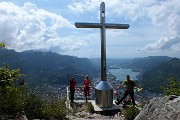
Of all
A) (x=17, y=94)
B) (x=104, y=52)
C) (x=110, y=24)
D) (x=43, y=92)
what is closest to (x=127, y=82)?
(x=104, y=52)

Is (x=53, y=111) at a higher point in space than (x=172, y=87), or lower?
lower

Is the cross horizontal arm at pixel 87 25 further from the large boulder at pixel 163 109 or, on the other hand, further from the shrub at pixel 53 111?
the large boulder at pixel 163 109

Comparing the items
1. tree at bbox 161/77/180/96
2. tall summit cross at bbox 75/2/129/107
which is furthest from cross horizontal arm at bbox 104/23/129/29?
tree at bbox 161/77/180/96

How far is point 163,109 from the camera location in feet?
25.1

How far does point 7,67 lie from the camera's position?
861cm

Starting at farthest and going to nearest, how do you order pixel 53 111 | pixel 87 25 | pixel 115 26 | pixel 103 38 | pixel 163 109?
pixel 115 26 < pixel 103 38 < pixel 87 25 < pixel 53 111 < pixel 163 109

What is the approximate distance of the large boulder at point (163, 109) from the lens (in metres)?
7.21

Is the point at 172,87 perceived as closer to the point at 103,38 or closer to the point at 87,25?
the point at 103,38

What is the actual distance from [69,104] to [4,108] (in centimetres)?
1017

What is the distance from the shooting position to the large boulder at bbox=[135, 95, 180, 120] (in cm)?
721

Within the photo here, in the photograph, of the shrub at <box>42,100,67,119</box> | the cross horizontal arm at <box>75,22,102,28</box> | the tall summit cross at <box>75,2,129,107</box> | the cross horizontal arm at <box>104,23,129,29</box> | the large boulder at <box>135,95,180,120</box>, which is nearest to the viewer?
the large boulder at <box>135,95,180,120</box>

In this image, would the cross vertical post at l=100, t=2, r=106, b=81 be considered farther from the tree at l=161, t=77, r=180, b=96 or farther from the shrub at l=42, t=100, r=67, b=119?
the shrub at l=42, t=100, r=67, b=119

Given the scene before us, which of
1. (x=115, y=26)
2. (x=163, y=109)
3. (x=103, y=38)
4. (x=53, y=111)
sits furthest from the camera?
(x=115, y=26)

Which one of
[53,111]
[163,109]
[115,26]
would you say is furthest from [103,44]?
[163,109]
